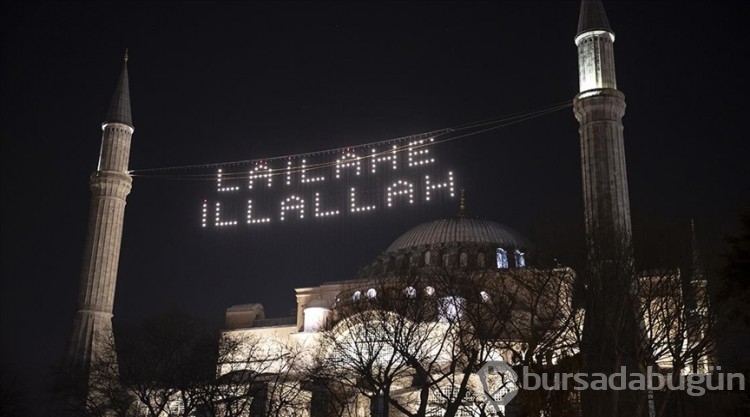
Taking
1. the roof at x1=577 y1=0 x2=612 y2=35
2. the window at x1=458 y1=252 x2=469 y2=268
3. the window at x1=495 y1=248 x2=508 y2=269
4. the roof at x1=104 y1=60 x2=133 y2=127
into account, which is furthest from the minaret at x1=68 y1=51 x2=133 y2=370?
the roof at x1=577 y1=0 x2=612 y2=35

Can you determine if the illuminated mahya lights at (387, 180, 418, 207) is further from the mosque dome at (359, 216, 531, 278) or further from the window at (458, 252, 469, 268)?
the window at (458, 252, 469, 268)

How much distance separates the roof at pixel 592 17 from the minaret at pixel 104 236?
24.1 metres

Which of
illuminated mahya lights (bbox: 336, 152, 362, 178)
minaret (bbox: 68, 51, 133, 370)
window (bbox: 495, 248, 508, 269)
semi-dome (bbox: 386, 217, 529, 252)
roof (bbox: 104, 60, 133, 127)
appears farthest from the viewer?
semi-dome (bbox: 386, 217, 529, 252)

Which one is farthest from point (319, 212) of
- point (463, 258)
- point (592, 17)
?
point (463, 258)

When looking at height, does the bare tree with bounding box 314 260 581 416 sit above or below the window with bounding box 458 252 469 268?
below

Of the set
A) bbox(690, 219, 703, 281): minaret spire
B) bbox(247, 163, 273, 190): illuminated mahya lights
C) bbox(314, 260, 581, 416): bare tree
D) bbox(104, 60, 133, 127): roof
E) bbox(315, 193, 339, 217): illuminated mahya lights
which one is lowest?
bbox(314, 260, 581, 416): bare tree

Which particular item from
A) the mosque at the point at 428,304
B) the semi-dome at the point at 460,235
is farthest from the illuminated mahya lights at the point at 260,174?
the semi-dome at the point at 460,235

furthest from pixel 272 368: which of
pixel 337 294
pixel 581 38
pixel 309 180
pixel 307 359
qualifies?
pixel 581 38

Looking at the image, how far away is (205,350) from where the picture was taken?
109ft

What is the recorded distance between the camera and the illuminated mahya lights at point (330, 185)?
32625 mm

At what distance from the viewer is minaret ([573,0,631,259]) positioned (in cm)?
3281

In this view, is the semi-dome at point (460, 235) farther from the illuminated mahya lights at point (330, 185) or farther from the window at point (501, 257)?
the illuminated mahya lights at point (330, 185)

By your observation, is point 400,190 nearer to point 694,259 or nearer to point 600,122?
point 600,122

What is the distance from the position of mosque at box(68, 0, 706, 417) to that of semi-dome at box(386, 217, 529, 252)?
121mm
